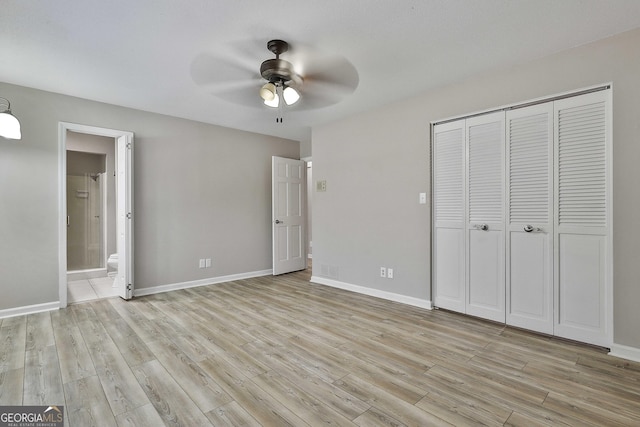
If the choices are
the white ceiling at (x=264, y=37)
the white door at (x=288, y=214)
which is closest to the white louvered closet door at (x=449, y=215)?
the white ceiling at (x=264, y=37)

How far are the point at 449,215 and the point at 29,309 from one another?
15.5 ft

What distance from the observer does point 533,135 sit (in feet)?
9.02

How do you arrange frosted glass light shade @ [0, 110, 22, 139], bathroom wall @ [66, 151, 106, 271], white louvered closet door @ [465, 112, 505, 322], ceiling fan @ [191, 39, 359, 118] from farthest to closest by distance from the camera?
bathroom wall @ [66, 151, 106, 271]
white louvered closet door @ [465, 112, 505, 322]
frosted glass light shade @ [0, 110, 22, 139]
ceiling fan @ [191, 39, 359, 118]

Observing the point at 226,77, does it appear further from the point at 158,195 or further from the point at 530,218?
the point at 530,218

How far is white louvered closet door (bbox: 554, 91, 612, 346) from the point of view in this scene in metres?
2.39

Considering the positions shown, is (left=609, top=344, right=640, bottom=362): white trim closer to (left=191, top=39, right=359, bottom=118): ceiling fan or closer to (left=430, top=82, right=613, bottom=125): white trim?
(left=430, top=82, right=613, bottom=125): white trim

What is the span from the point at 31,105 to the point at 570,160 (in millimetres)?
5420

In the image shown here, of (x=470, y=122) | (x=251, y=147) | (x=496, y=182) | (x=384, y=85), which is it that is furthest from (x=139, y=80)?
(x=496, y=182)

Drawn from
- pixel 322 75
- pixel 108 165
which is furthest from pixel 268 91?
pixel 108 165

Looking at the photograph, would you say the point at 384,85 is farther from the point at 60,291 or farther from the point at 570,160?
the point at 60,291

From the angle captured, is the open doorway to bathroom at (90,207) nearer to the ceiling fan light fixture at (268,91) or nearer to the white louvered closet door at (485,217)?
the ceiling fan light fixture at (268,91)

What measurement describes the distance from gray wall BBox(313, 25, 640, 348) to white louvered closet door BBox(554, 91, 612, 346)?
83 mm

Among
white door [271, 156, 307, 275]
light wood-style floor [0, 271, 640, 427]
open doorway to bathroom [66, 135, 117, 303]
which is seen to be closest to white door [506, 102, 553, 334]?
light wood-style floor [0, 271, 640, 427]

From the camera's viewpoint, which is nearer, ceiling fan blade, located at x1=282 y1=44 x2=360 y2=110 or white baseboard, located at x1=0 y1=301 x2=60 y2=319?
ceiling fan blade, located at x1=282 y1=44 x2=360 y2=110
